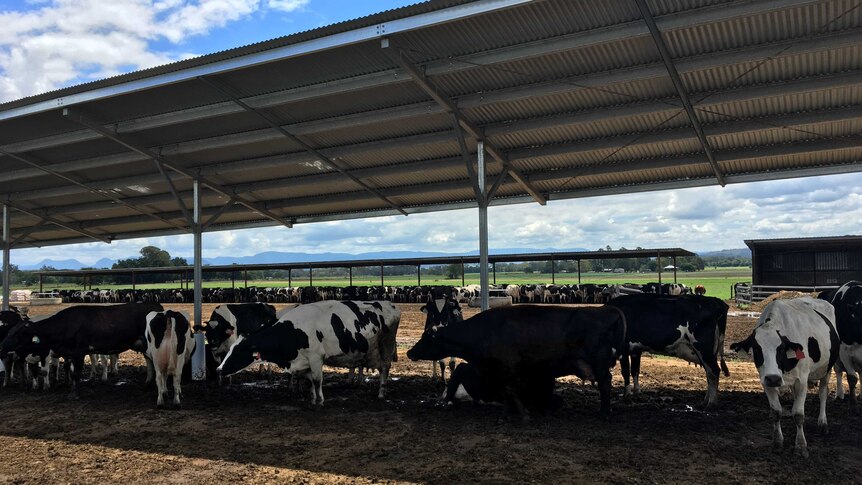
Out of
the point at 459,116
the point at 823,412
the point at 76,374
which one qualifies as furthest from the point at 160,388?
the point at 823,412

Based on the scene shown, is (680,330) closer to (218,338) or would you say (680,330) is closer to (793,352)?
(793,352)

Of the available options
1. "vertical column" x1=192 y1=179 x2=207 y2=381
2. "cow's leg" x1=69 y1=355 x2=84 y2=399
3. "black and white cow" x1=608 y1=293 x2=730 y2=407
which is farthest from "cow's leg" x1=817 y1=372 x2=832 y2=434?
"cow's leg" x1=69 y1=355 x2=84 y2=399

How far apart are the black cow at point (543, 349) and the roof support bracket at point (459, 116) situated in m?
3.81

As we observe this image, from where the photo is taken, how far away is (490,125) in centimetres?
1119

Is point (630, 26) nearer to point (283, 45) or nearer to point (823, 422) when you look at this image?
point (283, 45)

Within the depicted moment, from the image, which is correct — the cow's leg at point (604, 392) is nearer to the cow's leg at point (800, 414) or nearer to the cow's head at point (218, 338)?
the cow's leg at point (800, 414)

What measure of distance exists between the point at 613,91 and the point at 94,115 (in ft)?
33.3

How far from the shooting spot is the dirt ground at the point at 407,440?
239 inches

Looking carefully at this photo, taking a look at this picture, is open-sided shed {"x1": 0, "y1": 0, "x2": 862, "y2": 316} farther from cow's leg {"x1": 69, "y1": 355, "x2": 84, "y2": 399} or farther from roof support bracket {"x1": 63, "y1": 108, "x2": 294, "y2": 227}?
cow's leg {"x1": 69, "y1": 355, "x2": 84, "y2": 399}

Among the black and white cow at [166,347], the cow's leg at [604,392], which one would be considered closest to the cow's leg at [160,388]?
the black and white cow at [166,347]

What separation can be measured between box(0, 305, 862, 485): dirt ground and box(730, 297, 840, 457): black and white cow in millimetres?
445

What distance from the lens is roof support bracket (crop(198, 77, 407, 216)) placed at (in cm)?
998

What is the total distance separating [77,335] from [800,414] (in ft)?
40.5

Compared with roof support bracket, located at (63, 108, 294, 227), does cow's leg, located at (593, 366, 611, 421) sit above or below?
below
